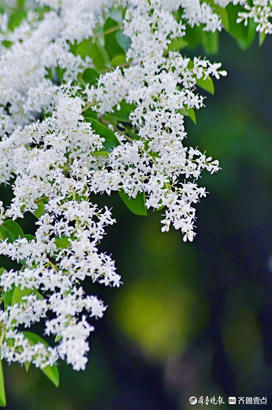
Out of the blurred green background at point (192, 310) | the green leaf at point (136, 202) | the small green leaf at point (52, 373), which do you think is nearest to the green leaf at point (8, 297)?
the small green leaf at point (52, 373)

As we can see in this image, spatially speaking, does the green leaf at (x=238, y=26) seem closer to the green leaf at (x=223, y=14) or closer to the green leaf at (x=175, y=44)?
the green leaf at (x=223, y=14)

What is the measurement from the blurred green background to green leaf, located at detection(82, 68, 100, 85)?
0.98 m

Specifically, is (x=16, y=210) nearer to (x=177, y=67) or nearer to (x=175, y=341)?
(x=177, y=67)

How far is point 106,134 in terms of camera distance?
0.89 meters

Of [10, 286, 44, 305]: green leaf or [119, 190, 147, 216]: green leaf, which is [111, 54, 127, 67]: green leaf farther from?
[10, 286, 44, 305]: green leaf

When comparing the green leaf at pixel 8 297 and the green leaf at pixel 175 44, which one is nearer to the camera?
the green leaf at pixel 8 297

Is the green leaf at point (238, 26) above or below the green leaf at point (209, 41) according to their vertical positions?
below

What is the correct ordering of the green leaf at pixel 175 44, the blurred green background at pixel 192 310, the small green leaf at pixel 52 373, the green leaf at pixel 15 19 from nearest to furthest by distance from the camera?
the small green leaf at pixel 52 373 → the green leaf at pixel 175 44 → the green leaf at pixel 15 19 → the blurred green background at pixel 192 310

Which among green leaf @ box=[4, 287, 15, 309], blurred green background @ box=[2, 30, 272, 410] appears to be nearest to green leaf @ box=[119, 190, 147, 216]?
green leaf @ box=[4, 287, 15, 309]

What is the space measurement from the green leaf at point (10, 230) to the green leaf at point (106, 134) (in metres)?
0.19

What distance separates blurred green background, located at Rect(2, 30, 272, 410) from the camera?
203 cm

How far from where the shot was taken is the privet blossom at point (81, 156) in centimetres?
73

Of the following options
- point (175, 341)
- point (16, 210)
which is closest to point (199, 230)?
point (175, 341)

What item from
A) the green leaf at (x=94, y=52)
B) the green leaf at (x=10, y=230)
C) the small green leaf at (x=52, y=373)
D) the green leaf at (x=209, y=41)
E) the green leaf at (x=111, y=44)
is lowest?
the small green leaf at (x=52, y=373)
